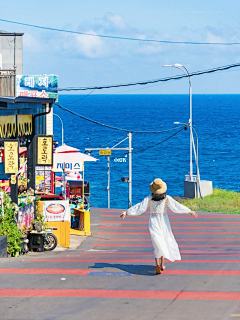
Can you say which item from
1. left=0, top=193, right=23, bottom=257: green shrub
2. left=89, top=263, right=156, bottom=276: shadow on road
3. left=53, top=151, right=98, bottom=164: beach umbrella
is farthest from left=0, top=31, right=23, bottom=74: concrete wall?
left=89, top=263, right=156, bottom=276: shadow on road

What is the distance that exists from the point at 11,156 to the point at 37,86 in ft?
47.9

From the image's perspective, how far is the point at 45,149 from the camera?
1502 cm

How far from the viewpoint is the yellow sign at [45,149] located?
14969 mm

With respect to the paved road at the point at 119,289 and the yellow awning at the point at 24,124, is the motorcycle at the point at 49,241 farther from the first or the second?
the paved road at the point at 119,289

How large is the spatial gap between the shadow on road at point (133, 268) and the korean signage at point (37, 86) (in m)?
17.3

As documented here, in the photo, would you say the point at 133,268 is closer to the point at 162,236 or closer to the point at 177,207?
the point at 162,236

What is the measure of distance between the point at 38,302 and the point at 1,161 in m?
7.22

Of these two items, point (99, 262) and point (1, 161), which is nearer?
point (99, 262)

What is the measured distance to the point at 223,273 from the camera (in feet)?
29.8

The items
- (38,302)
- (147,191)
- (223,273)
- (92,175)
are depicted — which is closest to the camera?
(38,302)

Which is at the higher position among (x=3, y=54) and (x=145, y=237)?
(x=3, y=54)

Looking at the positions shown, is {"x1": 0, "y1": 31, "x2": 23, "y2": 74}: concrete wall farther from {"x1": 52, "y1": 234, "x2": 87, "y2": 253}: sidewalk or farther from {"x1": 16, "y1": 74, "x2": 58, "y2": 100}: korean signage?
{"x1": 52, "y1": 234, "x2": 87, "y2": 253}: sidewalk

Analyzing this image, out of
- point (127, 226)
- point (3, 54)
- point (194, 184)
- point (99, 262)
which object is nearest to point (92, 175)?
point (194, 184)

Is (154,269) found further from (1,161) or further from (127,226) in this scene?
(127,226)
